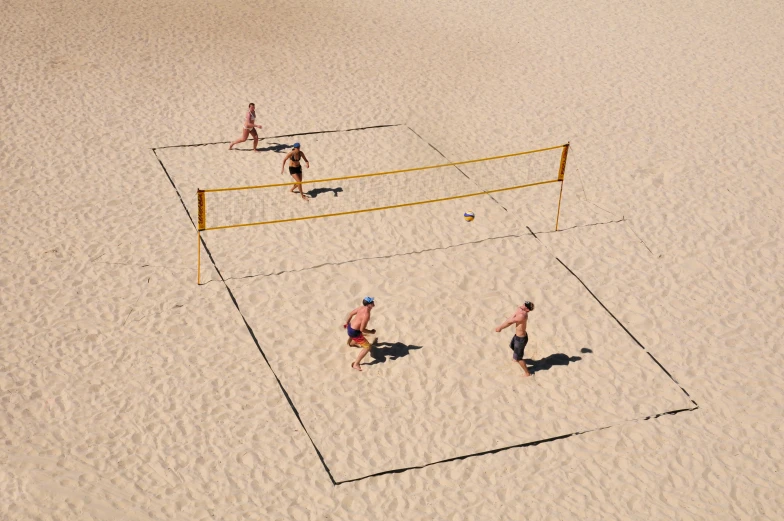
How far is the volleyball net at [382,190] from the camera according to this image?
16641 mm

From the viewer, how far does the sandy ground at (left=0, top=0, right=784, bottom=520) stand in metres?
11.6

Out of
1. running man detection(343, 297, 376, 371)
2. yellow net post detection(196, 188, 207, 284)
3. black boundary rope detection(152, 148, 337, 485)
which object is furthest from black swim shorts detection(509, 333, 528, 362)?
yellow net post detection(196, 188, 207, 284)

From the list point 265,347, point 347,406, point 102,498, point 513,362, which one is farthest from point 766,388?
point 102,498

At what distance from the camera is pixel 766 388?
13453 mm

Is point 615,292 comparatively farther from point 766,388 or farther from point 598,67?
point 598,67

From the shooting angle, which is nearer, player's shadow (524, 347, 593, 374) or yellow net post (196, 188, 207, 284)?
player's shadow (524, 347, 593, 374)

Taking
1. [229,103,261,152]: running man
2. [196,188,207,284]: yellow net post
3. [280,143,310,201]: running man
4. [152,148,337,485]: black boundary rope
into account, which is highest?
[229,103,261,152]: running man

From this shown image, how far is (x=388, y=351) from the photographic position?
13.6 meters

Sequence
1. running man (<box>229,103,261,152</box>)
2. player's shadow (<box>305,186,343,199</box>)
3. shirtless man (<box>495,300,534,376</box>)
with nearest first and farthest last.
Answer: shirtless man (<box>495,300,534,376</box>) → player's shadow (<box>305,186,343,199</box>) → running man (<box>229,103,261,152</box>)

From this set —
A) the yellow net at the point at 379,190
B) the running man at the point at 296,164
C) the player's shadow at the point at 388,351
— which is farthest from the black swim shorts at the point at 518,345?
the running man at the point at 296,164

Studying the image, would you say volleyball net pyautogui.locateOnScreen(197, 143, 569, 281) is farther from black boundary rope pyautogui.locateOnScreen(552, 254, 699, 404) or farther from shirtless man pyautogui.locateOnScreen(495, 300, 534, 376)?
shirtless man pyautogui.locateOnScreen(495, 300, 534, 376)

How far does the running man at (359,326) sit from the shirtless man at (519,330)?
5.89 ft

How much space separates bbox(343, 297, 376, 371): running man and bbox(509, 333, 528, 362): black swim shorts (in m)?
2.01

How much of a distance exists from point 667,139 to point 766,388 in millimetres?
7804
